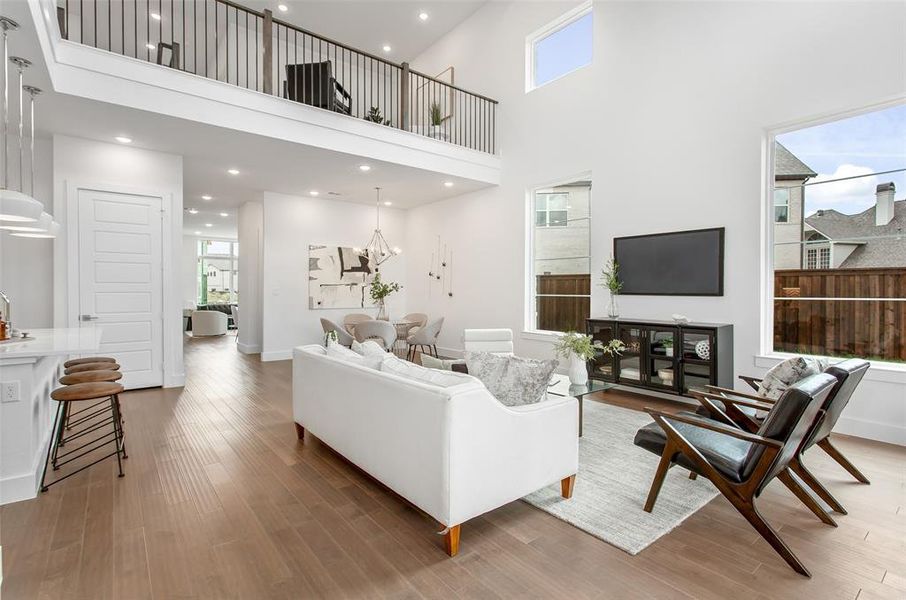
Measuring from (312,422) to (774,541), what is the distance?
2.93 metres

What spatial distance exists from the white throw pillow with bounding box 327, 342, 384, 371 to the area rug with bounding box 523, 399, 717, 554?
1.27 m

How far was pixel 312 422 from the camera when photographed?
3.39 metres

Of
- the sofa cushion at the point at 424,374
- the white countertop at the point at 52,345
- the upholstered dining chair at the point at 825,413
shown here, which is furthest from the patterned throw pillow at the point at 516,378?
the white countertop at the point at 52,345

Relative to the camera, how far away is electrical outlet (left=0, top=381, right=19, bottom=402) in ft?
8.16

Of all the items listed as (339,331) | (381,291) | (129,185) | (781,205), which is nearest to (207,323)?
(381,291)

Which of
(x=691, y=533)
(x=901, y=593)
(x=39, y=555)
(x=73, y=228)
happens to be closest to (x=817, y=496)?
(x=901, y=593)

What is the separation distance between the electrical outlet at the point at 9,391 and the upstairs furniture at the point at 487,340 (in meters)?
3.71

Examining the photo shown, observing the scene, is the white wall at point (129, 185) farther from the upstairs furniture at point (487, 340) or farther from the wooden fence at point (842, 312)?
the wooden fence at point (842, 312)

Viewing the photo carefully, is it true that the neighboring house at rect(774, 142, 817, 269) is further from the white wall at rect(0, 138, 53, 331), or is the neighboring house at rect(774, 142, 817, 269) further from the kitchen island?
the white wall at rect(0, 138, 53, 331)

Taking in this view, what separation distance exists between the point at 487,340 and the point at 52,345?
3.81 meters

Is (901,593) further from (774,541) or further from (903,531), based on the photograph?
(903,531)

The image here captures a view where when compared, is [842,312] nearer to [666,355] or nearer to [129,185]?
[666,355]

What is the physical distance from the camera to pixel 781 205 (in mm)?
4285

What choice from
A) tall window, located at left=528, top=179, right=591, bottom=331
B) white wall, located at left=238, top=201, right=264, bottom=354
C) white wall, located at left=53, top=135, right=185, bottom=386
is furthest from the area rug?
white wall, located at left=238, top=201, right=264, bottom=354
